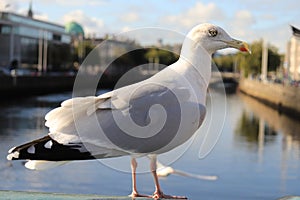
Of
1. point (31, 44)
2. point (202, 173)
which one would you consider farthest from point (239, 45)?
point (31, 44)

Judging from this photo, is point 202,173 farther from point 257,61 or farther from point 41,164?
point 257,61

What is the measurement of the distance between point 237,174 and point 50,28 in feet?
266

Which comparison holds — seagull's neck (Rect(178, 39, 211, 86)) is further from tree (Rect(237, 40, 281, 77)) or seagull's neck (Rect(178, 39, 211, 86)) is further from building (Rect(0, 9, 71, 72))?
tree (Rect(237, 40, 281, 77))

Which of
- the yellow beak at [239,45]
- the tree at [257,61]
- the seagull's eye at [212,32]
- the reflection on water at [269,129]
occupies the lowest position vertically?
the reflection on water at [269,129]

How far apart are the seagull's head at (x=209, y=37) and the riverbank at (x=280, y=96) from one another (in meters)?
32.6

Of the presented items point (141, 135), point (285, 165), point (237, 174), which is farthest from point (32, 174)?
point (141, 135)

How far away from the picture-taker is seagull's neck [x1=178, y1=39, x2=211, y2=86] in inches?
140

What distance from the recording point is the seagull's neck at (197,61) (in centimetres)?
355

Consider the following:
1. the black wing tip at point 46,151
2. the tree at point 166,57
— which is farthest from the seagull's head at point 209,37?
the black wing tip at point 46,151

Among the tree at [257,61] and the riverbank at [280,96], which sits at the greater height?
the tree at [257,61]

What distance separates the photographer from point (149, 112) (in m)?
3.54

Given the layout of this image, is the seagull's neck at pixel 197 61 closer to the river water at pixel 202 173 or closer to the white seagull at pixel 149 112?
the white seagull at pixel 149 112

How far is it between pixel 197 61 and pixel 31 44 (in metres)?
84.8

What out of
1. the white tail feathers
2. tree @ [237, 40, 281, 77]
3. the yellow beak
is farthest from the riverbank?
the white tail feathers
